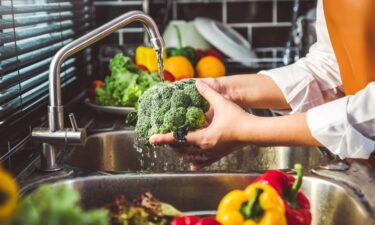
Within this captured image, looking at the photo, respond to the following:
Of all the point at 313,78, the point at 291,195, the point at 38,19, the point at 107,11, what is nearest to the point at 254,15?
the point at 107,11

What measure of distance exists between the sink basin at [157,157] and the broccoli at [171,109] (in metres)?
0.33

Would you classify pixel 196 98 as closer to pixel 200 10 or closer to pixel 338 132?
pixel 338 132

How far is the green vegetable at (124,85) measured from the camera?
2.00 metres

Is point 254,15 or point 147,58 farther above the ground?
point 254,15

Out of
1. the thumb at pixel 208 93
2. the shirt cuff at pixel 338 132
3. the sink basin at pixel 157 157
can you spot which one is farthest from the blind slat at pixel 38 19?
the shirt cuff at pixel 338 132

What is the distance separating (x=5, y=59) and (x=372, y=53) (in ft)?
2.79

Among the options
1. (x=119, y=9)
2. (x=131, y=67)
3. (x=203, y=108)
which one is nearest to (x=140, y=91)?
(x=131, y=67)

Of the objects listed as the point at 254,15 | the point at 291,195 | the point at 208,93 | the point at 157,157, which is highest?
the point at 254,15

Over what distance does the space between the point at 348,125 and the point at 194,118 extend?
0.34m

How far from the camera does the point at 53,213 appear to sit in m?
0.59

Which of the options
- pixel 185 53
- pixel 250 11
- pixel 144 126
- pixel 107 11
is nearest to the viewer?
pixel 144 126

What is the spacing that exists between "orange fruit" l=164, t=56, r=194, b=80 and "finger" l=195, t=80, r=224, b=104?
847 mm

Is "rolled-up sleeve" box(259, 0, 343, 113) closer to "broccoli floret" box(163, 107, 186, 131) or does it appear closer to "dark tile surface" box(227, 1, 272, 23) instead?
"broccoli floret" box(163, 107, 186, 131)

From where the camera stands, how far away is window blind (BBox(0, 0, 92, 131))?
1.46 meters
